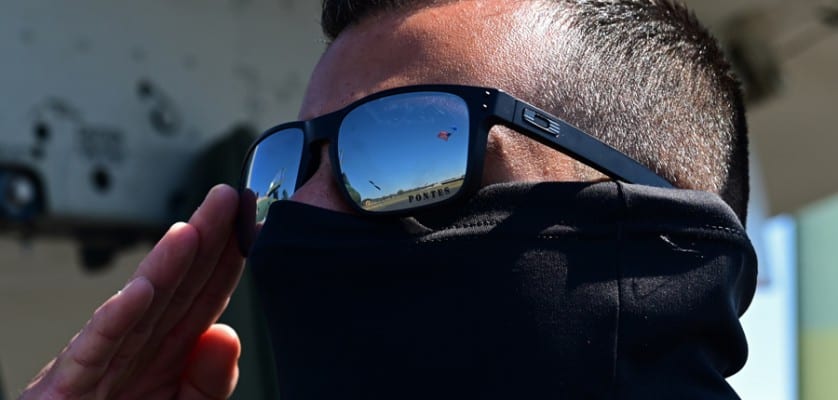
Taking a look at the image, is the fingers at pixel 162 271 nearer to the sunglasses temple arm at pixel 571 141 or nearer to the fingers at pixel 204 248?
the fingers at pixel 204 248

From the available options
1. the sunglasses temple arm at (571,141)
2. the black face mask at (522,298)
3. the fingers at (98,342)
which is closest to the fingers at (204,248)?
the fingers at (98,342)

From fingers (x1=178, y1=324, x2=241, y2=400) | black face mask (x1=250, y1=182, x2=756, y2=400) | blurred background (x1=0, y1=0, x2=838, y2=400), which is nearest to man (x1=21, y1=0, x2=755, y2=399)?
black face mask (x1=250, y1=182, x2=756, y2=400)

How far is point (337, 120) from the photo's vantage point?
140cm

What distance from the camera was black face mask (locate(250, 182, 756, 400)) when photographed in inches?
48.1

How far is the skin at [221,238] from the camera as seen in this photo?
1.38 m

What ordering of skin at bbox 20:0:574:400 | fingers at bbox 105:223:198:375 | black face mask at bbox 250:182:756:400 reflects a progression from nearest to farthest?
black face mask at bbox 250:182:756:400
skin at bbox 20:0:574:400
fingers at bbox 105:223:198:375

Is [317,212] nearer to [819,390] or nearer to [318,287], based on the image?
[318,287]

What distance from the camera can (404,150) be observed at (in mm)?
1358

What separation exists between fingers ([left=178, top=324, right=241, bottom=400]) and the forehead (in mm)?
434

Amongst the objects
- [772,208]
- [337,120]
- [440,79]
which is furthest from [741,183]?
[772,208]

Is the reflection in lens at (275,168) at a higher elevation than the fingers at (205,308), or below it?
higher

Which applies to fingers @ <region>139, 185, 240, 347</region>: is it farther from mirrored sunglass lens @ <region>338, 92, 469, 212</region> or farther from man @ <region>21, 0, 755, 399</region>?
mirrored sunglass lens @ <region>338, 92, 469, 212</region>

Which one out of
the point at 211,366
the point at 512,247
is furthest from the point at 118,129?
the point at 512,247

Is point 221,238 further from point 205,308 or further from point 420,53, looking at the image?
point 420,53
